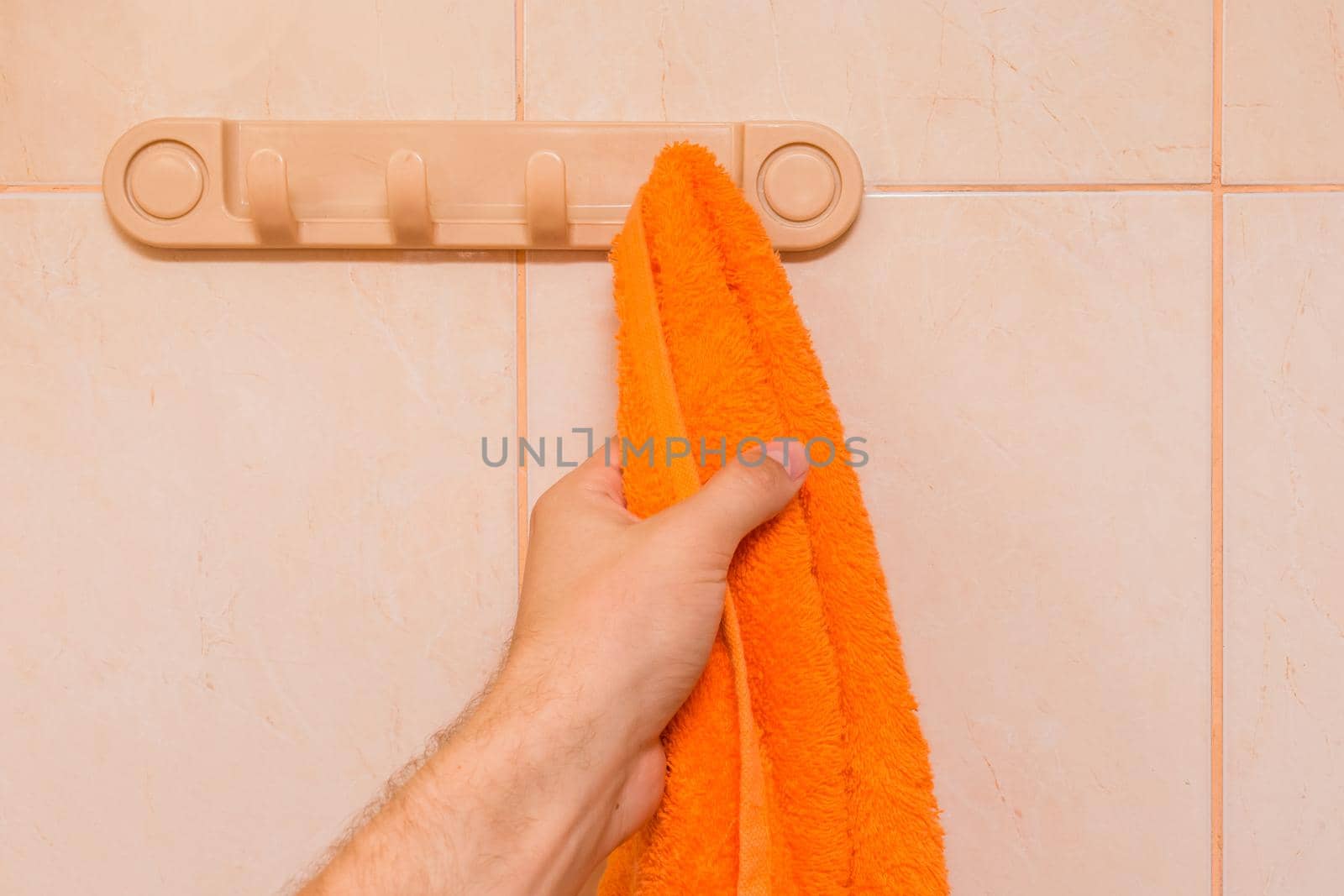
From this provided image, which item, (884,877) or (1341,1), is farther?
(1341,1)

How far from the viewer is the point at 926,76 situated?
47 centimetres

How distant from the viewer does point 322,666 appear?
469 mm

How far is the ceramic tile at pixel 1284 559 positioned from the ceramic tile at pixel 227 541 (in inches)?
15.7

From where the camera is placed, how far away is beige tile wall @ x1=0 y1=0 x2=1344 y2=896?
0.46m

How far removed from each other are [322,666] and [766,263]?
31 cm

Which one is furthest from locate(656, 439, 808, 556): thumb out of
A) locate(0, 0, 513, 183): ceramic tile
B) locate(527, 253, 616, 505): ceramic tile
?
locate(0, 0, 513, 183): ceramic tile

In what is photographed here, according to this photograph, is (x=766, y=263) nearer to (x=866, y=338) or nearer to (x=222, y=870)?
(x=866, y=338)

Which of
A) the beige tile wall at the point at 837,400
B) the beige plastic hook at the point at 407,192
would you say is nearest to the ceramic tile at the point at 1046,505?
the beige tile wall at the point at 837,400

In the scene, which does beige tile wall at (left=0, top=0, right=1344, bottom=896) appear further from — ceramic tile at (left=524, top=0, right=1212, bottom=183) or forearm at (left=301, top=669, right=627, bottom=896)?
forearm at (left=301, top=669, right=627, bottom=896)

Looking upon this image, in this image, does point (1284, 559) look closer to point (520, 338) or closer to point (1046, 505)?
point (1046, 505)

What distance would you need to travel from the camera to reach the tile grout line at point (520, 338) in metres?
0.46

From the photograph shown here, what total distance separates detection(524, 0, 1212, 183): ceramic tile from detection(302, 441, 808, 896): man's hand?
0.69ft

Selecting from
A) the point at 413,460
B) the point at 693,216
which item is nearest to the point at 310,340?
the point at 413,460

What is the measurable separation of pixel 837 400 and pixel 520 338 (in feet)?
0.57
